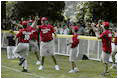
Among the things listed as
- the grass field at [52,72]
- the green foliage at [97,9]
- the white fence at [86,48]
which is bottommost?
the grass field at [52,72]

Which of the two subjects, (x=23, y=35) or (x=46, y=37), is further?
(x=46, y=37)

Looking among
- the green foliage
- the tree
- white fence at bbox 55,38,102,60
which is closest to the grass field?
white fence at bbox 55,38,102,60

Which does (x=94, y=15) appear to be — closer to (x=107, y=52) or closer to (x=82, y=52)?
(x=82, y=52)

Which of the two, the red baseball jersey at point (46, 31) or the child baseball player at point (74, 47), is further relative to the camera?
the red baseball jersey at point (46, 31)

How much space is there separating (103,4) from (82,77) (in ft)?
27.7

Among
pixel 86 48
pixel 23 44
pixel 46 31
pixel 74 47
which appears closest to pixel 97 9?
pixel 86 48

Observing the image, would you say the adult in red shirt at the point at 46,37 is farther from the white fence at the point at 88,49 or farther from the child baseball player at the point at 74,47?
the white fence at the point at 88,49

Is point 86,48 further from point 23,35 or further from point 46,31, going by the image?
point 23,35

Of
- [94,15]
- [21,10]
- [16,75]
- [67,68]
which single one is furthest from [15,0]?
[16,75]

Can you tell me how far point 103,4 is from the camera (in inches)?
871

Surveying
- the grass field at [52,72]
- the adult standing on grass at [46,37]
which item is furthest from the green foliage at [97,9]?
the adult standing on grass at [46,37]

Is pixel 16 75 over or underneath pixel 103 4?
underneath

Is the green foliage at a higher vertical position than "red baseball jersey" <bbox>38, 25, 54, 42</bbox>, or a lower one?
higher

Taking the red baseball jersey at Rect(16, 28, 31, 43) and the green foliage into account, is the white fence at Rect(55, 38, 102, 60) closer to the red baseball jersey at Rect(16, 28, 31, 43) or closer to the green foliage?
the green foliage
